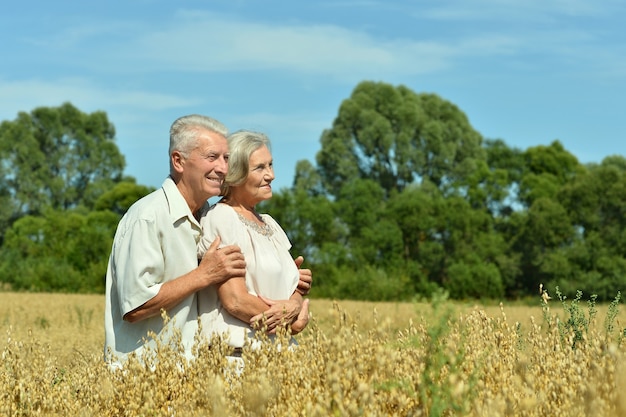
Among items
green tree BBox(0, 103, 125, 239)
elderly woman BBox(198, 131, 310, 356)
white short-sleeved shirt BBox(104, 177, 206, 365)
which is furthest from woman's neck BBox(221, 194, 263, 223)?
green tree BBox(0, 103, 125, 239)

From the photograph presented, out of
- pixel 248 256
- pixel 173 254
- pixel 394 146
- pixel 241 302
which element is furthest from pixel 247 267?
pixel 394 146

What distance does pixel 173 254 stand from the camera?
5105mm

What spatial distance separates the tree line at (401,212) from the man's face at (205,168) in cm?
3600

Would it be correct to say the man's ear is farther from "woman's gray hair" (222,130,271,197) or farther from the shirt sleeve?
the shirt sleeve

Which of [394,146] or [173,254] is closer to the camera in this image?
[173,254]

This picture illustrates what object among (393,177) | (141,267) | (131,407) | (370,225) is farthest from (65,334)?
(393,177)

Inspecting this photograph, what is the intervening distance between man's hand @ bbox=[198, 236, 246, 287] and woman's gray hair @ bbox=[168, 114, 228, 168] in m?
0.69

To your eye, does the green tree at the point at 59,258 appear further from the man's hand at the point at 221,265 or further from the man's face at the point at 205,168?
the man's hand at the point at 221,265

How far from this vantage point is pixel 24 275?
44.5m

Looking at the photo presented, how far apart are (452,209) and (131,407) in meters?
45.6

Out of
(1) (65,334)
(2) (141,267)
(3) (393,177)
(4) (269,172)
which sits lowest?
(1) (65,334)

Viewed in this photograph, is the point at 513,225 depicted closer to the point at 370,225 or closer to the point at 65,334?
the point at 370,225

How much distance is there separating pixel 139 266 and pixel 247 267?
65 centimetres

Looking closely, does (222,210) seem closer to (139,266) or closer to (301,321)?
(139,266)
